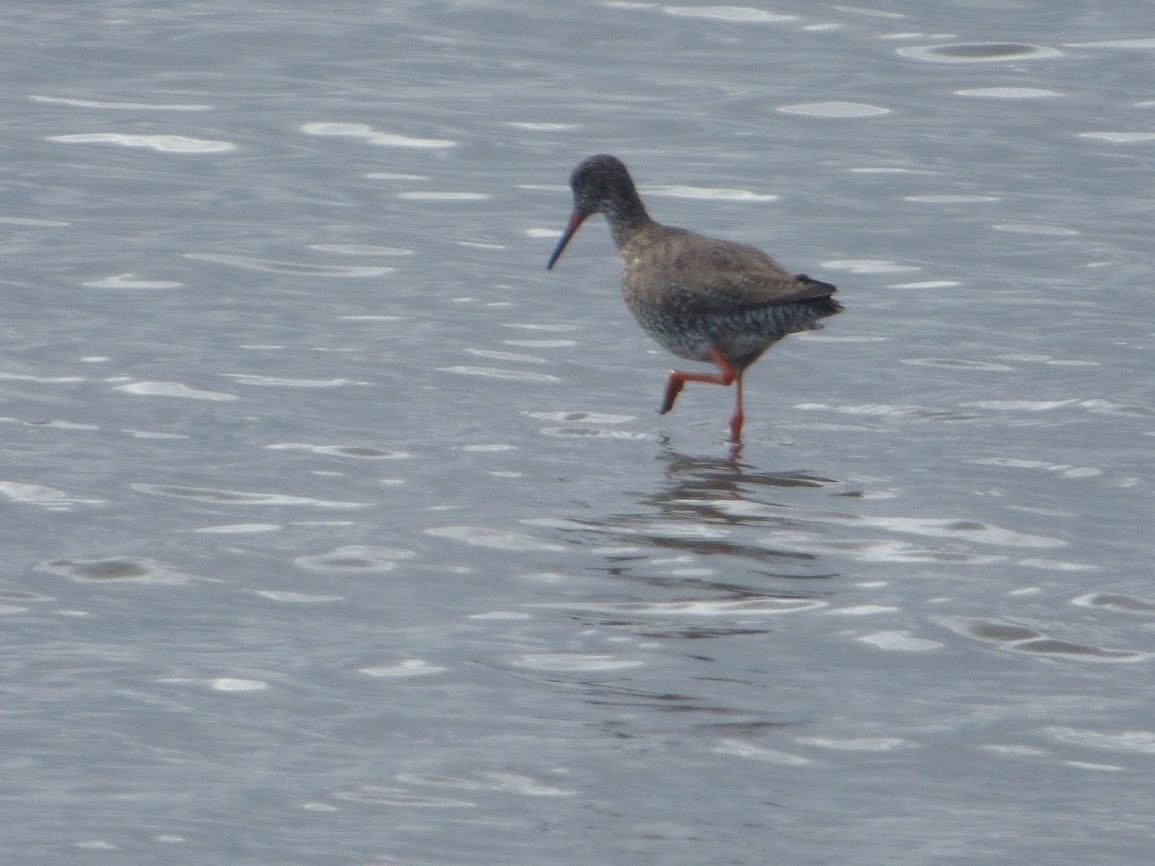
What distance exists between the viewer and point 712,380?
11523 mm

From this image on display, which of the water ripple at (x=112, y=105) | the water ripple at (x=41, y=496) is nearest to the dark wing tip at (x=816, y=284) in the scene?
the water ripple at (x=41, y=496)

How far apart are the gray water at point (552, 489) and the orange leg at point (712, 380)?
0.60 feet

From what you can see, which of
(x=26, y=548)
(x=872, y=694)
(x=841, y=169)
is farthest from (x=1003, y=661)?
(x=841, y=169)

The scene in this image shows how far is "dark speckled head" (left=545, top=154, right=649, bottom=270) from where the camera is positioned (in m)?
12.6

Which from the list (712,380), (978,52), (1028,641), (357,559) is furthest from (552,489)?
(978,52)

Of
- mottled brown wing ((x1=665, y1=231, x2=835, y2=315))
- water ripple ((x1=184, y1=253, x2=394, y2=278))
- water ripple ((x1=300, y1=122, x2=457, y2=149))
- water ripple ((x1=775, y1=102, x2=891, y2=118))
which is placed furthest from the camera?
water ripple ((x1=775, y1=102, x2=891, y2=118))

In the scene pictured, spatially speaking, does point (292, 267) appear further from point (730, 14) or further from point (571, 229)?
point (730, 14)

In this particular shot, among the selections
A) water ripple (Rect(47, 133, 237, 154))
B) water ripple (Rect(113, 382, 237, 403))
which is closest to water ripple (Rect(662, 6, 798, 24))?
water ripple (Rect(47, 133, 237, 154))

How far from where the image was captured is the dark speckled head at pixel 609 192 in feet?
41.3

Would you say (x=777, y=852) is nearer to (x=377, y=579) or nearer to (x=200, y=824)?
(x=200, y=824)

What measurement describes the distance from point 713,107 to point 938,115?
2.01 metres

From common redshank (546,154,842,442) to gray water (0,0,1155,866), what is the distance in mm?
312

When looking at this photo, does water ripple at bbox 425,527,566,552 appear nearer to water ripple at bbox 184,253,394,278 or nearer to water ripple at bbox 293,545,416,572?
water ripple at bbox 293,545,416,572

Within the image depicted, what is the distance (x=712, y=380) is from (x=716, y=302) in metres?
0.47
